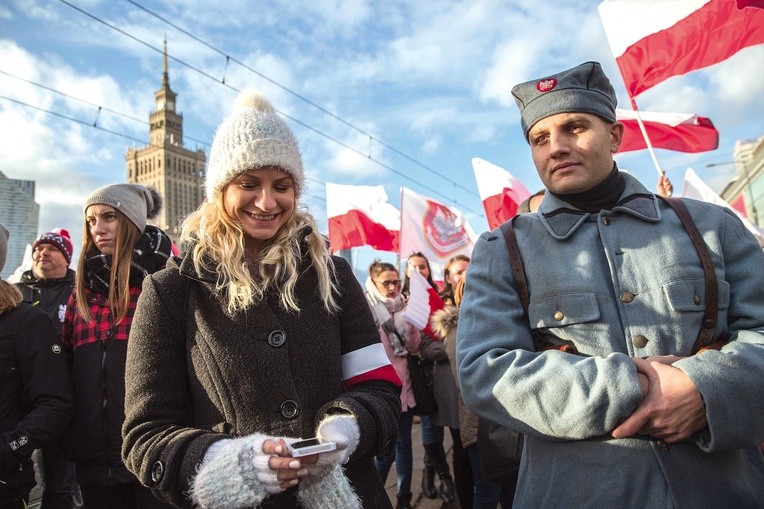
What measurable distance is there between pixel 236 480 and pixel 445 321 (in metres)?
3.10

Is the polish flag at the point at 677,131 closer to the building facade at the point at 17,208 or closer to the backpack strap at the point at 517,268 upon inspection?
the backpack strap at the point at 517,268

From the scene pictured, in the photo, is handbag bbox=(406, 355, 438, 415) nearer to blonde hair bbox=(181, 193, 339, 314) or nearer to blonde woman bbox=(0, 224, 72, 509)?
blonde woman bbox=(0, 224, 72, 509)

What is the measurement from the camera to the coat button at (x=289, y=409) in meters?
1.56

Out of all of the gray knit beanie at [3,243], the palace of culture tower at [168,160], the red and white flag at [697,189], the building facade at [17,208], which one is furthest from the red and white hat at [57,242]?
the palace of culture tower at [168,160]

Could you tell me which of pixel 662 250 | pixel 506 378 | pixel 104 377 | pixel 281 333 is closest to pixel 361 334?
pixel 281 333

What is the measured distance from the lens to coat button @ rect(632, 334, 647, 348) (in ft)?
4.64

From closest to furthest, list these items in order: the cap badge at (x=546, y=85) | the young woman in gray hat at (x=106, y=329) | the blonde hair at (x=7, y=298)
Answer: the cap badge at (x=546, y=85) < the young woman in gray hat at (x=106, y=329) < the blonde hair at (x=7, y=298)

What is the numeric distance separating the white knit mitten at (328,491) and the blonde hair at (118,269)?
5.31ft

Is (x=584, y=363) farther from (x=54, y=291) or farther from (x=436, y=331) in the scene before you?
(x=54, y=291)

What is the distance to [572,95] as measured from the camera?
160 cm

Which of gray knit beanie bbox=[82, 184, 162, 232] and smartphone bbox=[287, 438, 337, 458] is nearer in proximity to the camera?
smartphone bbox=[287, 438, 337, 458]

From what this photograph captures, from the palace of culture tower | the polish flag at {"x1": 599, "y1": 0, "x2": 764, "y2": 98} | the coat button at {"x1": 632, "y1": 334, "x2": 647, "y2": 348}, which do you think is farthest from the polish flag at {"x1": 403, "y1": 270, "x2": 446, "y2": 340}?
the palace of culture tower

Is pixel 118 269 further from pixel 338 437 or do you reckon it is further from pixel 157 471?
pixel 338 437

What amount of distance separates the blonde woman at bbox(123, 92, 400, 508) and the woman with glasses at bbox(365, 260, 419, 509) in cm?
244
